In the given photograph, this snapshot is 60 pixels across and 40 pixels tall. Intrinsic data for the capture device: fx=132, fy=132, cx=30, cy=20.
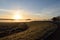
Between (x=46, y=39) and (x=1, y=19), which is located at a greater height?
(x=1, y=19)

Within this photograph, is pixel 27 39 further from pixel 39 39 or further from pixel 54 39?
pixel 54 39

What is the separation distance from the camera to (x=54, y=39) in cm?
1595

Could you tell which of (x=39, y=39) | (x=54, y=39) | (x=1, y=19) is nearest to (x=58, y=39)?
(x=54, y=39)

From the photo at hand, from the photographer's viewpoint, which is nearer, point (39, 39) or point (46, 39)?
point (39, 39)

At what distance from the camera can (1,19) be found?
43.9 meters

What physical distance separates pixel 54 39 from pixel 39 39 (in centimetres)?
277

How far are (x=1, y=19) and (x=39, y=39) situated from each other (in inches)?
1249

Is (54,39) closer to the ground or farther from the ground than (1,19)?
closer to the ground

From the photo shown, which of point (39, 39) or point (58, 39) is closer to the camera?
point (39, 39)

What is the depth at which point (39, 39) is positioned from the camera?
14.0 meters

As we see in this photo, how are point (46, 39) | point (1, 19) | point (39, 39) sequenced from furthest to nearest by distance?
point (1, 19)
point (46, 39)
point (39, 39)

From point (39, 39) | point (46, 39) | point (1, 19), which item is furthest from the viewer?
point (1, 19)

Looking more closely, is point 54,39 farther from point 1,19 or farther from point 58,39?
point 1,19

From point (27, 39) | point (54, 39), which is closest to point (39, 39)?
point (27, 39)
